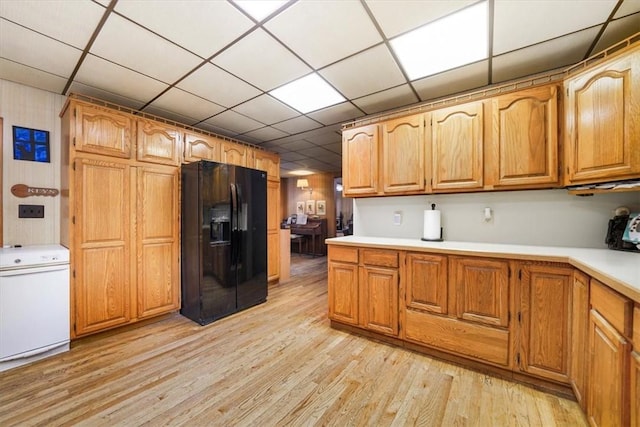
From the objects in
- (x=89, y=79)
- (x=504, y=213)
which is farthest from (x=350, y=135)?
(x=89, y=79)

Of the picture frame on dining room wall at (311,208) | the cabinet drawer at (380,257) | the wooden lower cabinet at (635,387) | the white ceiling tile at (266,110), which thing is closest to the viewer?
the wooden lower cabinet at (635,387)

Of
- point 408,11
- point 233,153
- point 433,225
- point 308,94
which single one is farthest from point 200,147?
point 433,225

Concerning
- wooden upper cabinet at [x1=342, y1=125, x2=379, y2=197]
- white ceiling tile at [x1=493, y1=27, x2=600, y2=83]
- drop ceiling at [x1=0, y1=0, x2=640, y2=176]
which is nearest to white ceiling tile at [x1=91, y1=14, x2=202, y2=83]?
drop ceiling at [x1=0, y1=0, x2=640, y2=176]

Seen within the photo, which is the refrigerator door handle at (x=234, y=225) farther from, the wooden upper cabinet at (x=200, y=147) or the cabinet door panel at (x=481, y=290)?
the cabinet door panel at (x=481, y=290)

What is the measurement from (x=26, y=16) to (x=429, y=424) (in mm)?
3579

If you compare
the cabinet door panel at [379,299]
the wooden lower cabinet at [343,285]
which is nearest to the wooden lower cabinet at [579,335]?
the cabinet door panel at [379,299]

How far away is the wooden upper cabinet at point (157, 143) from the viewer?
2.78m

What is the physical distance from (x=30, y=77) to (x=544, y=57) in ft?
14.9

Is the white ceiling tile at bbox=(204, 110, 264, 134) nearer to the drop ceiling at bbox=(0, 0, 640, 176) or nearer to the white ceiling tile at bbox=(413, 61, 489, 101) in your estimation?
the drop ceiling at bbox=(0, 0, 640, 176)

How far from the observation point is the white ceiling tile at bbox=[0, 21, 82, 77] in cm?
176

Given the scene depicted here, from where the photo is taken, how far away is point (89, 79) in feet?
7.73

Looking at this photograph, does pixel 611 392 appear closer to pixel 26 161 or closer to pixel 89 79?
pixel 89 79

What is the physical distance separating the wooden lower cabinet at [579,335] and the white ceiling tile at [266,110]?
119 inches

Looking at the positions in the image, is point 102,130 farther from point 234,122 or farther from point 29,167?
point 234,122
